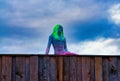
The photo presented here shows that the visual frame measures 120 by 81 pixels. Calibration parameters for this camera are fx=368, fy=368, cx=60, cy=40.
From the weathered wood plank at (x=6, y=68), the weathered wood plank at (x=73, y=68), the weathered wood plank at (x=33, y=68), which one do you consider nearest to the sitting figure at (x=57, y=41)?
the weathered wood plank at (x=73, y=68)

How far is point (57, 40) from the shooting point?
851 cm

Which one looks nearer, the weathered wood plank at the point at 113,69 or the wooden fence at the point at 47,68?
the wooden fence at the point at 47,68

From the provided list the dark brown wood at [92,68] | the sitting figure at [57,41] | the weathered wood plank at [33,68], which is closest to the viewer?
the weathered wood plank at [33,68]

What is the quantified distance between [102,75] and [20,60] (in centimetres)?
161

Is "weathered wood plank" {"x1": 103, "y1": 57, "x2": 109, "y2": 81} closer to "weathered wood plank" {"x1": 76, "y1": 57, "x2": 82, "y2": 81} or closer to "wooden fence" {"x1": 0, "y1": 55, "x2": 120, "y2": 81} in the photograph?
"wooden fence" {"x1": 0, "y1": 55, "x2": 120, "y2": 81}

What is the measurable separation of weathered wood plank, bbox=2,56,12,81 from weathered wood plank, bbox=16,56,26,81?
151 millimetres

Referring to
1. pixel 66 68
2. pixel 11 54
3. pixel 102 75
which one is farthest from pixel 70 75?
pixel 11 54

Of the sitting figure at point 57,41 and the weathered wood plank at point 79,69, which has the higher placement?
the sitting figure at point 57,41

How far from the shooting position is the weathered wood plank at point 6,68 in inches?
275

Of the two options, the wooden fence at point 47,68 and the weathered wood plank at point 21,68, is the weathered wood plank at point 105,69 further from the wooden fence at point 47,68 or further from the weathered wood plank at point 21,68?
the weathered wood plank at point 21,68

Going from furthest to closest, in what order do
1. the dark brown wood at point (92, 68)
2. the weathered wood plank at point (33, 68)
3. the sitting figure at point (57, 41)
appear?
the sitting figure at point (57, 41) → the dark brown wood at point (92, 68) → the weathered wood plank at point (33, 68)

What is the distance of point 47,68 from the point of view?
700 cm

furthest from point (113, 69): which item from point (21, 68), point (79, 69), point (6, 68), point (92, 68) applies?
point (6, 68)

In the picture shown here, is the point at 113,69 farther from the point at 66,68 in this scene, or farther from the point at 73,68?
the point at 66,68
